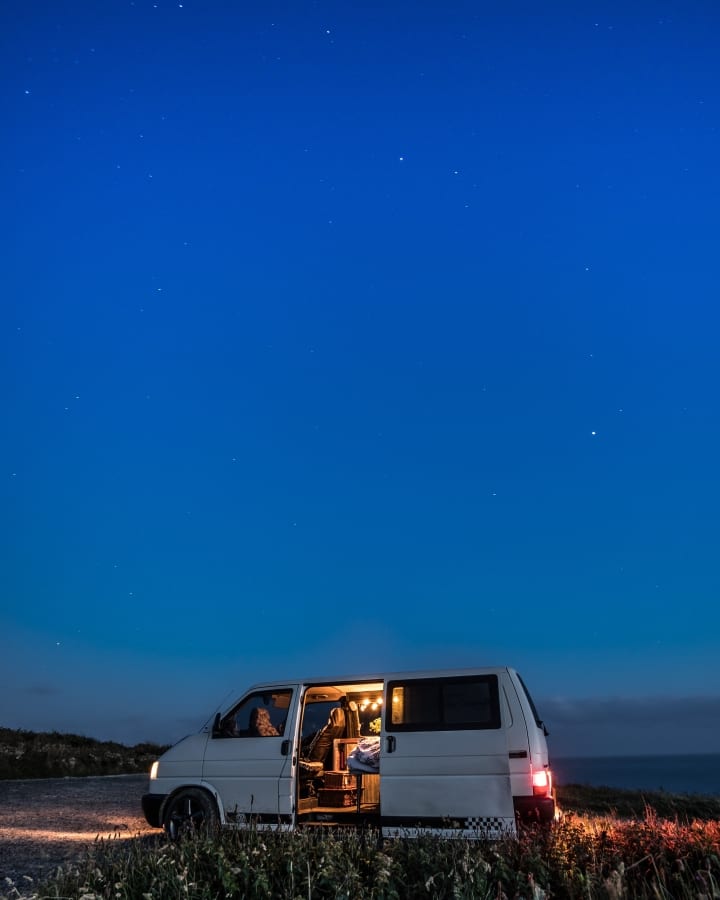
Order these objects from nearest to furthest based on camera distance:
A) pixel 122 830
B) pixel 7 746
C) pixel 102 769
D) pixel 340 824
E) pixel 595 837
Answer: pixel 595 837 → pixel 340 824 → pixel 122 830 → pixel 102 769 → pixel 7 746

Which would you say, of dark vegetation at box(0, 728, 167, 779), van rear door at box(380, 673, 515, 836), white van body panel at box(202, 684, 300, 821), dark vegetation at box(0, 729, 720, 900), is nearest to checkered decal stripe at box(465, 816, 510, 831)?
van rear door at box(380, 673, 515, 836)

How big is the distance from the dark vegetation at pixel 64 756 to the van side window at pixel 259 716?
14754 mm

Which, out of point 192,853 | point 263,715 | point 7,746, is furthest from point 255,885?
point 7,746

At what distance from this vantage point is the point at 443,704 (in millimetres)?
9641

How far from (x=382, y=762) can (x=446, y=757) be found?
31.8 inches

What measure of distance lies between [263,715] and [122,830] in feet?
12.1

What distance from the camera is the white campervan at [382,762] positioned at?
8928mm

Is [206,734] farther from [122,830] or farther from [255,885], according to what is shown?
[255,885]

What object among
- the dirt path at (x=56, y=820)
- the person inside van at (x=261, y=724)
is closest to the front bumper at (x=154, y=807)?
the dirt path at (x=56, y=820)

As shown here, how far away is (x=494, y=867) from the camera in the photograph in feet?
19.2

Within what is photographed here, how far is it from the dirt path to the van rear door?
10.5ft

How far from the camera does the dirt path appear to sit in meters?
9.06

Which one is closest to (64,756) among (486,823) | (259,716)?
(259,716)

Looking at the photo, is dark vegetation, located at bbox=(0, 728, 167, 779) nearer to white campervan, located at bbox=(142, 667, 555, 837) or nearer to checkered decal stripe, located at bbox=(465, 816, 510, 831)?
white campervan, located at bbox=(142, 667, 555, 837)
